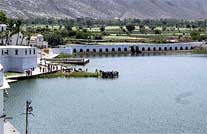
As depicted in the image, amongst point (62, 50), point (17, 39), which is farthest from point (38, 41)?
point (17, 39)

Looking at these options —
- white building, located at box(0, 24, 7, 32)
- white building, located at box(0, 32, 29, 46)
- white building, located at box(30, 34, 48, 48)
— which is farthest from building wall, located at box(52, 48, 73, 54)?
white building, located at box(0, 24, 7, 32)

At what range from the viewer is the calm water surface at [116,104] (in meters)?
43.4

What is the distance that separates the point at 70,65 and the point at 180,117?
46.5 meters

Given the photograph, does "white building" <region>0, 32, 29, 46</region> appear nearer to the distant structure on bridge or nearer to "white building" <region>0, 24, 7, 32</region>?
"white building" <region>0, 24, 7, 32</region>

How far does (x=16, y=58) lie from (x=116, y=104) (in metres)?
25.4

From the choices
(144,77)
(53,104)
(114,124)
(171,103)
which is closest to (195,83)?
(144,77)

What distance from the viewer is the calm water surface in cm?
4341

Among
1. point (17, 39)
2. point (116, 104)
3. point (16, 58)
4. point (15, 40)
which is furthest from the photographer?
point (15, 40)

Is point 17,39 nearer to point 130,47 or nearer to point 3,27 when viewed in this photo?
point 3,27

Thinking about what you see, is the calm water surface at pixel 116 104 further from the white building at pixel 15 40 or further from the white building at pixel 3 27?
the white building at pixel 3 27

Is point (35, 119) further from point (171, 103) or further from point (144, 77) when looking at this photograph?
point (144, 77)

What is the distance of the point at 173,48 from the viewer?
464ft

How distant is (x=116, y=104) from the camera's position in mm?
54031

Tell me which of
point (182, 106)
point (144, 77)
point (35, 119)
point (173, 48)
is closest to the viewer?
point (35, 119)
